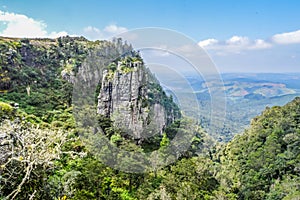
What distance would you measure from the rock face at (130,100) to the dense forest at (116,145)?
0.50 metres

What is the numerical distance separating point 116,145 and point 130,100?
13.4ft

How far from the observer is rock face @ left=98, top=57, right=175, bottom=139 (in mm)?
17703

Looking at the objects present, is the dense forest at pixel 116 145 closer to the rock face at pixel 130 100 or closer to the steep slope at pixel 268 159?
the steep slope at pixel 268 159

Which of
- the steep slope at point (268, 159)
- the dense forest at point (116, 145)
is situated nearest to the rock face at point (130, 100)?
the dense forest at point (116, 145)

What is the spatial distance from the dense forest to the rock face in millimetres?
495

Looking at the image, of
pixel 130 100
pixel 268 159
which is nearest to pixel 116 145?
pixel 130 100

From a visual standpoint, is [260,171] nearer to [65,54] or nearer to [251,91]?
[65,54]

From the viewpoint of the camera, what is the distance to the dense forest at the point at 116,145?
A: 9.67 m

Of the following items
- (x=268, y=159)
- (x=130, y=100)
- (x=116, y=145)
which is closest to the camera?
(x=116, y=145)

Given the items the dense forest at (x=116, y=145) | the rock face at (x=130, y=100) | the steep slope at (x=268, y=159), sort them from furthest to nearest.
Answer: the rock face at (x=130, y=100) < the steep slope at (x=268, y=159) < the dense forest at (x=116, y=145)

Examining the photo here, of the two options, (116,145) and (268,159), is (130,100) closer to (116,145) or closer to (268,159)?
(116,145)

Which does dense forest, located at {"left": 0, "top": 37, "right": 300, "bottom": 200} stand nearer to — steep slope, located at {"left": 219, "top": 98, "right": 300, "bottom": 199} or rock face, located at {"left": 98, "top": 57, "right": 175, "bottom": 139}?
steep slope, located at {"left": 219, "top": 98, "right": 300, "bottom": 199}

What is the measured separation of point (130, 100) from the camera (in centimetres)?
1889

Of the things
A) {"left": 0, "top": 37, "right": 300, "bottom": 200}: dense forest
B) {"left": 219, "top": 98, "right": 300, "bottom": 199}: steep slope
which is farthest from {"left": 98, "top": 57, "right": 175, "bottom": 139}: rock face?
{"left": 219, "top": 98, "right": 300, "bottom": 199}: steep slope
